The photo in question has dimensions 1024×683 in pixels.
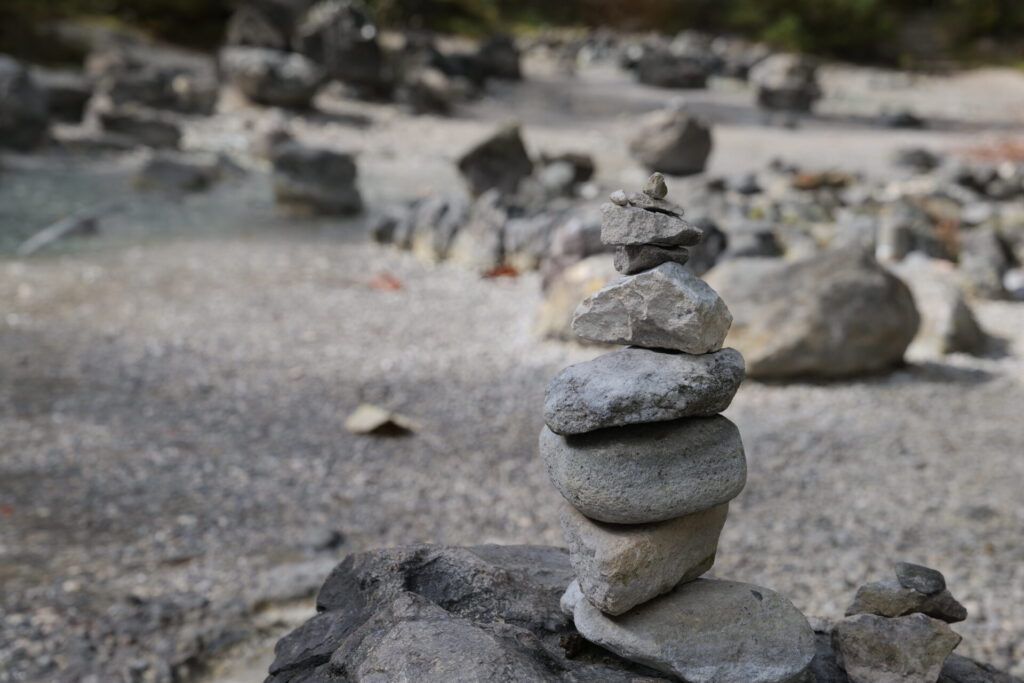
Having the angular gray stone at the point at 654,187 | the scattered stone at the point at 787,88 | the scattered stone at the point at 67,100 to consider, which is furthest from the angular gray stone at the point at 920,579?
the scattered stone at the point at 787,88

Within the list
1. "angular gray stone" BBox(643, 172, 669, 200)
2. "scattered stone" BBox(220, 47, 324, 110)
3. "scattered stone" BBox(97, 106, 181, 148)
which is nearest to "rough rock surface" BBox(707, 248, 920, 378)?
"angular gray stone" BBox(643, 172, 669, 200)

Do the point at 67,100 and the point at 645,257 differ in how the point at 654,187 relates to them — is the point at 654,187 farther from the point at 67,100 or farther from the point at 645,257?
the point at 67,100

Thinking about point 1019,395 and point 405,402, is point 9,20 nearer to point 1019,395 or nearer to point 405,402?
point 405,402

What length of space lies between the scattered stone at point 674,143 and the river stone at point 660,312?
13.1 meters

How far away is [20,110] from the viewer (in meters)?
14.7

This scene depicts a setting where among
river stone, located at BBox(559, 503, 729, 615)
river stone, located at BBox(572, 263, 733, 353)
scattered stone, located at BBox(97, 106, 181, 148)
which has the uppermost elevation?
river stone, located at BBox(572, 263, 733, 353)

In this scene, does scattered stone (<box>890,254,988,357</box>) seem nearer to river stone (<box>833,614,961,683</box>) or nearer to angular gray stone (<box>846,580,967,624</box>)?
angular gray stone (<box>846,580,967,624</box>)

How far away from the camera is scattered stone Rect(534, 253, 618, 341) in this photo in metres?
8.00

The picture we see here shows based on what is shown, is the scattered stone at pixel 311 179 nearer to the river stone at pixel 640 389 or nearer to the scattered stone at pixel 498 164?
the scattered stone at pixel 498 164

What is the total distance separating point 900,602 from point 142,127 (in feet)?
50.7

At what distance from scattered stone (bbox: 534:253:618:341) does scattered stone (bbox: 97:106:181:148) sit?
32.5 feet

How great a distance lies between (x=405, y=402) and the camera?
709cm

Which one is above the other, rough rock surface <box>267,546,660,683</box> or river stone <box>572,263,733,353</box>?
river stone <box>572,263,733,353</box>

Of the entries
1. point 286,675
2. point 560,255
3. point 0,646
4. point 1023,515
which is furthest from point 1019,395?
point 0,646
